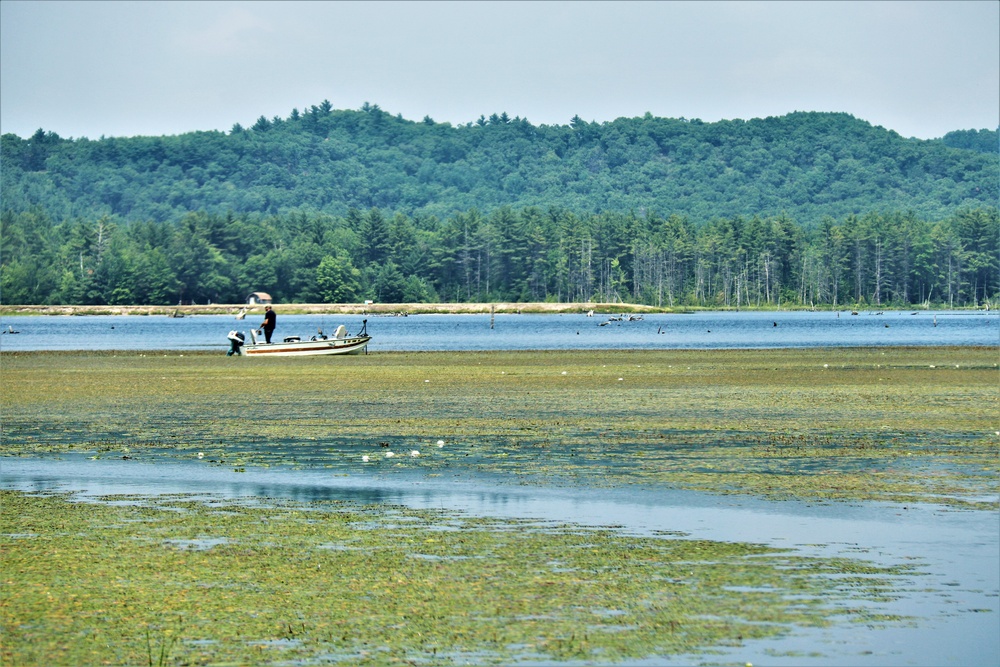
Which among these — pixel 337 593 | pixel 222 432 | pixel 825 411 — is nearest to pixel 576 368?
pixel 825 411

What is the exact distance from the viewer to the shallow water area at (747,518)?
12.0m

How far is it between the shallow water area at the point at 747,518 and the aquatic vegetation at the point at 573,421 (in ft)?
3.33

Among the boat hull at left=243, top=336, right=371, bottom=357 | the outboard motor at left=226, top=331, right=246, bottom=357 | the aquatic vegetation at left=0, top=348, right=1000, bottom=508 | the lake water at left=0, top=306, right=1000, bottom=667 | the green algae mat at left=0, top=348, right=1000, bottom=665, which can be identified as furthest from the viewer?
the outboard motor at left=226, top=331, right=246, bottom=357

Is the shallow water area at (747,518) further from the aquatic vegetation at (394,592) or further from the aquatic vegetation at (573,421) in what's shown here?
the aquatic vegetation at (573,421)

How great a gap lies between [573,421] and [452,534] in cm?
1427

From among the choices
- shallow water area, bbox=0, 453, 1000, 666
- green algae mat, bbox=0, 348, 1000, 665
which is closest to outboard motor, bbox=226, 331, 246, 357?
green algae mat, bbox=0, 348, 1000, 665

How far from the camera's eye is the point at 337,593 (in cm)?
1381

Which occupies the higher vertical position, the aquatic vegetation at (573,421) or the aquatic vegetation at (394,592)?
the aquatic vegetation at (394,592)

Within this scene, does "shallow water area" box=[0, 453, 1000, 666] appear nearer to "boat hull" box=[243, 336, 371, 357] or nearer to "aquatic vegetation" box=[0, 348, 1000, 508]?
"aquatic vegetation" box=[0, 348, 1000, 508]

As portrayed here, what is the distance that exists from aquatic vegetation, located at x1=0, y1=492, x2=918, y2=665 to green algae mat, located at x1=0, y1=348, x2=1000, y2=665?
0.11 feet

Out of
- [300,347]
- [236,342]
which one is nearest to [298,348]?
[300,347]

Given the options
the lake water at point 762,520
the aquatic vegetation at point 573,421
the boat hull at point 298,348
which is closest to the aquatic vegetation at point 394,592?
the lake water at point 762,520

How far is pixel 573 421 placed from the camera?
102 ft

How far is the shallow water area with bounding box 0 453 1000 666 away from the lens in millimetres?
12016
